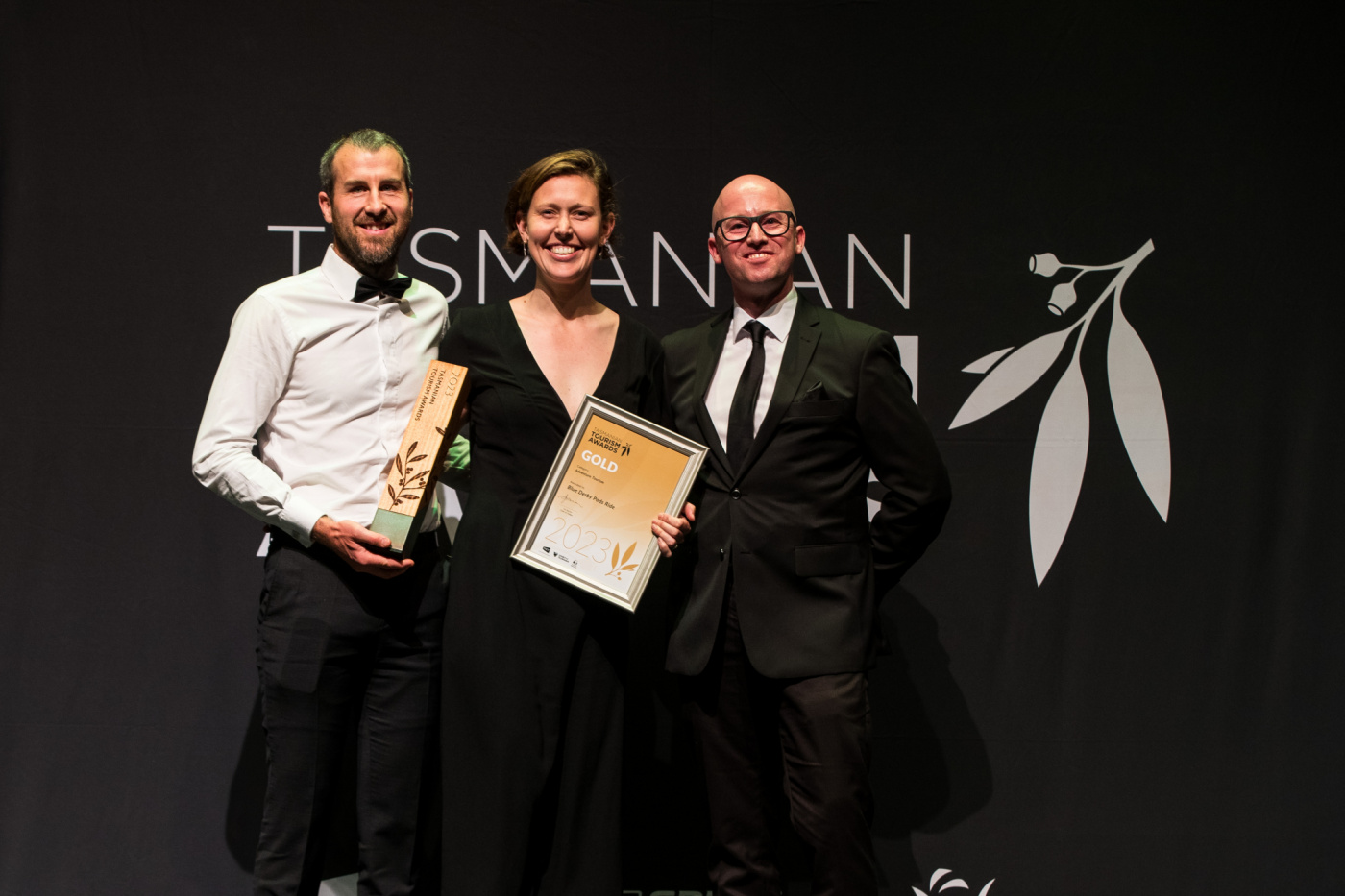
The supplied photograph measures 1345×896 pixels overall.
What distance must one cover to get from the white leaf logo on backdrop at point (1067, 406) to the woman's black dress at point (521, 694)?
1.49 m

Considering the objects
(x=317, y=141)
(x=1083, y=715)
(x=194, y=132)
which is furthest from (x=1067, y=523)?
(x=194, y=132)

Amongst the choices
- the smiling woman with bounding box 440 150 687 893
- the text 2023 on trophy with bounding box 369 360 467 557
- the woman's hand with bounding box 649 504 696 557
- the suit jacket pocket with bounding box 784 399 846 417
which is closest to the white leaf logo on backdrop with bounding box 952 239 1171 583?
the suit jacket pocket with bounding box 784 399 846 417

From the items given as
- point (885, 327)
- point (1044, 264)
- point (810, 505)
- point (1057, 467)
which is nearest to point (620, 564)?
point (810, 505)

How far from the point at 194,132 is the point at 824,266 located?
194cm

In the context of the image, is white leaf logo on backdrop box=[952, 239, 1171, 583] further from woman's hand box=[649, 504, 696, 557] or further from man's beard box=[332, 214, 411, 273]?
man's beard box=[332, 214, 411, 273]

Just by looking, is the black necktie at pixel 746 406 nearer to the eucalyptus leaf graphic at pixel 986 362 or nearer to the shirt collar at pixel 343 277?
the shirt collar at pixel 343 277

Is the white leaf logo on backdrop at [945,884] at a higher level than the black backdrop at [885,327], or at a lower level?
lower

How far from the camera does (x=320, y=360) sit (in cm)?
211

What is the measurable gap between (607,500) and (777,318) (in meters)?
0.57

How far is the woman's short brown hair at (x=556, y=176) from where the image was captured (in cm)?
211

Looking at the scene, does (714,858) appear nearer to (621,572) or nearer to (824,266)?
(621,572)

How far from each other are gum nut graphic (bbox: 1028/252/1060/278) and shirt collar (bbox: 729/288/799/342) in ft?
3.71

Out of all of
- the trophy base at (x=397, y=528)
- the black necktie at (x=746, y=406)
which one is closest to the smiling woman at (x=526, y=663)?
the trophy base at (x=397, y=528)

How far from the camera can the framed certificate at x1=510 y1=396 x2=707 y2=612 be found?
1.95m
